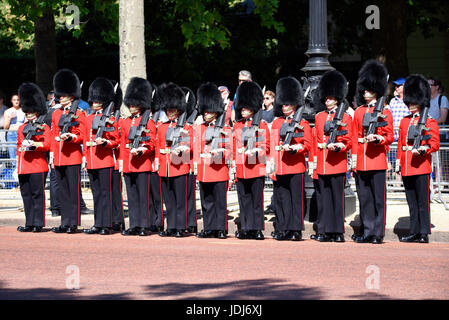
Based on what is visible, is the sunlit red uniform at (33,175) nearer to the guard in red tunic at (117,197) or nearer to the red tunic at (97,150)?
the red tunic at (97,150)

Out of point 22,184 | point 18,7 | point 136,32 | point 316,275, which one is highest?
point 18,7

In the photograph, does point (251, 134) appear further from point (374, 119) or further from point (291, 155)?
point (374, 119)

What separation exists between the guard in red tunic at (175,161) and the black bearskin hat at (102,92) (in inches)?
32.5

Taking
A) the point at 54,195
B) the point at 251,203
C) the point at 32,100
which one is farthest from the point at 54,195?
the point at 251,203

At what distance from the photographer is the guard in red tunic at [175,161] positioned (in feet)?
40.2

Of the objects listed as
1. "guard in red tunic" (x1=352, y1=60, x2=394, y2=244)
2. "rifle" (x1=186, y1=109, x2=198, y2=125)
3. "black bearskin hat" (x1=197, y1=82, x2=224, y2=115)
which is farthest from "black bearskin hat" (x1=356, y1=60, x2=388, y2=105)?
"rifle" (x1=186, y1=109, x2=198, y2=125)

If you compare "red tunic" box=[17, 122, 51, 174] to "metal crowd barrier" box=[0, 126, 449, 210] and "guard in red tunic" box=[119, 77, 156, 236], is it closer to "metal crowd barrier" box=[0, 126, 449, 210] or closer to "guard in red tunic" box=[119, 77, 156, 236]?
"metal crowd barrier" box=[0, 126, 449, 210]

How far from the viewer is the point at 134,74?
15.0 meters

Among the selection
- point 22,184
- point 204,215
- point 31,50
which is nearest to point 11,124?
point 22,184

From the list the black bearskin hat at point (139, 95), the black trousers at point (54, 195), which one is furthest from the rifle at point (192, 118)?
the black trousers at point (54, 195)

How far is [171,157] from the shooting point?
40.3 feet

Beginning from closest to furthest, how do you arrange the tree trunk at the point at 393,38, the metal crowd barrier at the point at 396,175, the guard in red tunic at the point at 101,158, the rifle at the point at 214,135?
the rifle at the point at 214,135, the guard in red tunic at the point at 101,158, the metal crowd barrier at the point at 396,175, the tree trunk at the point at 393,38

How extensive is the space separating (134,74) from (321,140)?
4.28 meters

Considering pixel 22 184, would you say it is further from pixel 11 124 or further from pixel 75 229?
pixel 11 124
